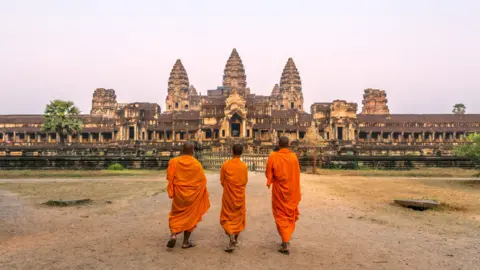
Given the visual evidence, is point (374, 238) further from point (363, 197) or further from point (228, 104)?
point (228, 104)

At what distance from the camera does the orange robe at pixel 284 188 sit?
579 centimetres

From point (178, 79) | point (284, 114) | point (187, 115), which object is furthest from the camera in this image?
point (178, 79)

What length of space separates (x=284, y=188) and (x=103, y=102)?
7703 cm

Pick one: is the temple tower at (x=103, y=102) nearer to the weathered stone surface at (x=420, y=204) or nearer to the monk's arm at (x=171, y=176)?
the weathered stone surface at (x=420, y=204)

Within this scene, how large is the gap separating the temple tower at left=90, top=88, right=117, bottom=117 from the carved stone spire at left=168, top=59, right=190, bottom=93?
13.1 m

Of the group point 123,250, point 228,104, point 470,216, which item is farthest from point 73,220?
point 228,104

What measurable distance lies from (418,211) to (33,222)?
9.83 metres

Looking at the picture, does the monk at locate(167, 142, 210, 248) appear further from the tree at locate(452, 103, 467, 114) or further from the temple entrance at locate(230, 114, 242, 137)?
the tree at locate(452, 103, 467, 114)

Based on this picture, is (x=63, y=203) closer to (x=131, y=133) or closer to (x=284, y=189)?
(x=284, y=189)

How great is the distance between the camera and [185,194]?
5.84 metres

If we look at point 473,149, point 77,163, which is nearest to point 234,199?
point 473,149

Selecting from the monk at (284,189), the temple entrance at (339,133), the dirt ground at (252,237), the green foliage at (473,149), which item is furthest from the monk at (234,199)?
the temple entrance at (339,133)

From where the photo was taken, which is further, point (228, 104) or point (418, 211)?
point (228, 104)

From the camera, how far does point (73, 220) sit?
8.03 m
